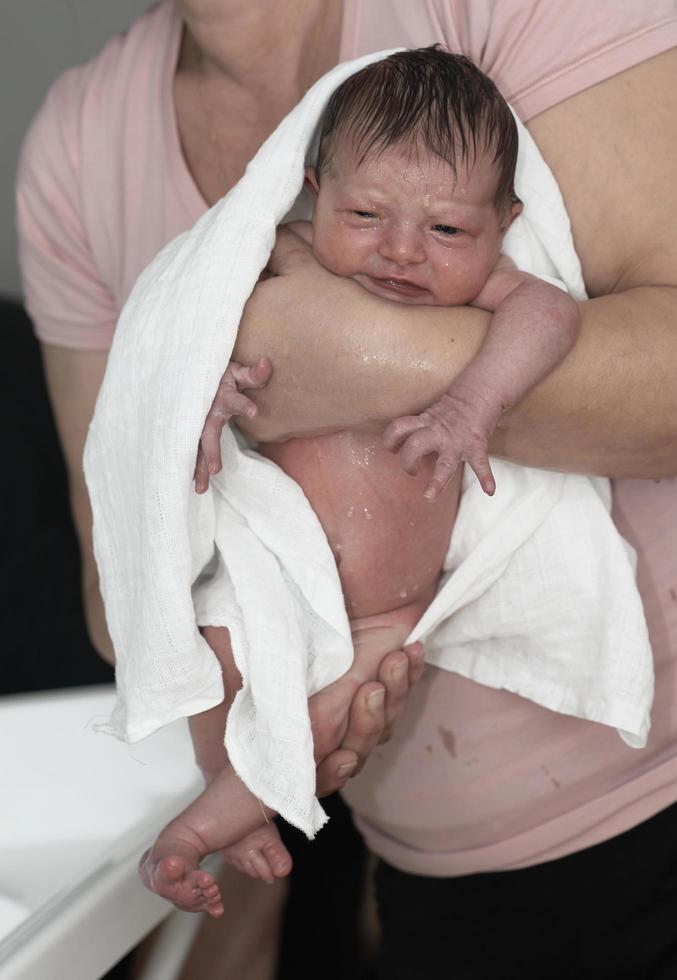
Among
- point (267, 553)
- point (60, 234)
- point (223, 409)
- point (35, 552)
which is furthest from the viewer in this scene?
point (35, 552)

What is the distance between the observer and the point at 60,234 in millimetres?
1274

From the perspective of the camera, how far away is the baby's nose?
37.2 inches

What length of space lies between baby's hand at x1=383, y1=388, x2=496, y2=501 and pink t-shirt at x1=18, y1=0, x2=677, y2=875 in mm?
313

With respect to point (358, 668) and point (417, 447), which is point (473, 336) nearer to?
point (417, 447)

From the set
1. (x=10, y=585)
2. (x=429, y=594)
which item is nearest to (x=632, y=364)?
(x=429, y=594)

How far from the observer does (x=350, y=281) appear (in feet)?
3.07

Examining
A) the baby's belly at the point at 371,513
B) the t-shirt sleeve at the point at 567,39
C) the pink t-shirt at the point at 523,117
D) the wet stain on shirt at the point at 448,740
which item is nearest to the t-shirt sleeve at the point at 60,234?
the pink t-shirt at the point at 523,117

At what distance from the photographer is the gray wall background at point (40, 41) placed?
173 centimetres

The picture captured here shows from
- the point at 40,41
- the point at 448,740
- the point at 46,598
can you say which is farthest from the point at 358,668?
the point at 40,41

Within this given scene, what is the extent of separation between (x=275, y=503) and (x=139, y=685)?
0.65 ft

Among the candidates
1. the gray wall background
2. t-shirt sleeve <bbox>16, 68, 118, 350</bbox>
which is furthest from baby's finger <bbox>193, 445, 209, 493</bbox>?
the gray wall background

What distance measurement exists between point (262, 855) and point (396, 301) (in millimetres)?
489

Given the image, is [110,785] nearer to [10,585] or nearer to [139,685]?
[139,685]

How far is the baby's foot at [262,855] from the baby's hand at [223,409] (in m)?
0.31
